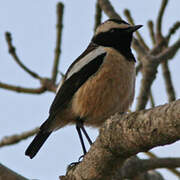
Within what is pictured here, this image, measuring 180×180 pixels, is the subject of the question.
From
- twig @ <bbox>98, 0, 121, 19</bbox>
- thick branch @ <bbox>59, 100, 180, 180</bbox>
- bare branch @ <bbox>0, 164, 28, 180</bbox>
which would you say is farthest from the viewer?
twig @ <bbox>98, 0, 121, 19</bbox>

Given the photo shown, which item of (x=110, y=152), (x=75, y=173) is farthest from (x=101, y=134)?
(x=75, y=173)

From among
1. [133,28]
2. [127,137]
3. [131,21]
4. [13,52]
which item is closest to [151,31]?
[131,21]

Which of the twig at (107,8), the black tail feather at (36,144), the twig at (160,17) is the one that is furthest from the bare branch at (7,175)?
the twig at (160,17)

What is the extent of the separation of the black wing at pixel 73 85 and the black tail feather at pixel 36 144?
386 mm

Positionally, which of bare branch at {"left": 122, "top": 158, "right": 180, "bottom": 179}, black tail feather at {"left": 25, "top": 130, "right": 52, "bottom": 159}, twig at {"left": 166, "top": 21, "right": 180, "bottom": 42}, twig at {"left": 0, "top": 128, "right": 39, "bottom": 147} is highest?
twig at {"left": 166, "top": 21, "right": 180, "bottom": 42}

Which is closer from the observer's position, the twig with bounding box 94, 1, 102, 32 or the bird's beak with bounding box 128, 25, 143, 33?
the bird's beak with bounding box 128, 25, 143, 33

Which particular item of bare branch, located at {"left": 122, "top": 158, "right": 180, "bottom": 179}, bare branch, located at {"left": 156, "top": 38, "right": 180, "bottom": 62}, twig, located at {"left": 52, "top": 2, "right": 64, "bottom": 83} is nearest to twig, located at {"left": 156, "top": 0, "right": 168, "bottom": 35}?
bare branch, located at {"left": 156, "top": 38, "right": 180, "bottom": 62}

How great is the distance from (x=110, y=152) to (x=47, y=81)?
2743mm

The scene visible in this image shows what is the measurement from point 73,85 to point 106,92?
458 mm

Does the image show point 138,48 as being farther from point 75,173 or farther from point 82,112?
point 75,173

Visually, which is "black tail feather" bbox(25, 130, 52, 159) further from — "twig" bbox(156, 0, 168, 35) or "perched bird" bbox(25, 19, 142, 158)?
"twig" bbox(156, 0, 168, 35)

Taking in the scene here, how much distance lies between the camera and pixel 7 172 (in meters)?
3.78

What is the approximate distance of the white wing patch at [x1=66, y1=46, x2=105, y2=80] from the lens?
16.5 ft

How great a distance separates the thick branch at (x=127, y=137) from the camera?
7.93ft
